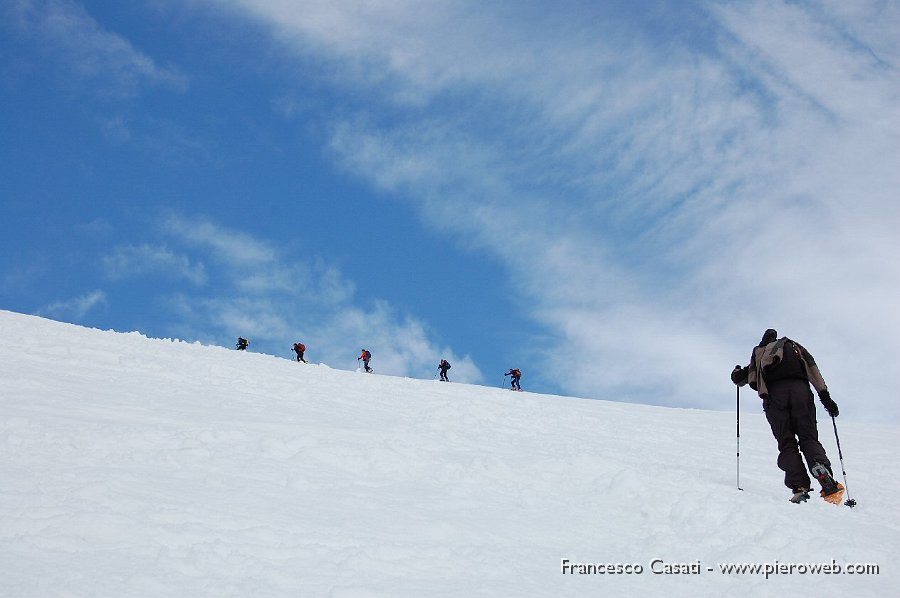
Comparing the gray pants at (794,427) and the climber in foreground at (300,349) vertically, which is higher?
the climber in foreground at (300,349)

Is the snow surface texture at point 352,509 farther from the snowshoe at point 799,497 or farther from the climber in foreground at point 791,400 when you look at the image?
the climber in foreground at point 791,400

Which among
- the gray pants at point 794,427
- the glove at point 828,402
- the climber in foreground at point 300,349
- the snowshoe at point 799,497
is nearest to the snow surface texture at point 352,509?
the snowshoe at point 799,497

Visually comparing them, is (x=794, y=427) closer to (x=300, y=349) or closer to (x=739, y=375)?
(x=739, y=375)

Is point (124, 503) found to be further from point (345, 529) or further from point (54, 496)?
point (345, 529)

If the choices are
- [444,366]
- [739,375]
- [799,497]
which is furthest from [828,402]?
[444,366]

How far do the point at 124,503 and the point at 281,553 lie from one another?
1444 mm

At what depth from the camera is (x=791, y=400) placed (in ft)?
28.3

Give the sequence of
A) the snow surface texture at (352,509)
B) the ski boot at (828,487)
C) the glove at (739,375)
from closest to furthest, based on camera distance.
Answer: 1. the snow surface texture at (352,509)
2. the ski boot at (828,487)
3. the glove at (739,375)

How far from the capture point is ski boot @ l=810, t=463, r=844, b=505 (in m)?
7.87

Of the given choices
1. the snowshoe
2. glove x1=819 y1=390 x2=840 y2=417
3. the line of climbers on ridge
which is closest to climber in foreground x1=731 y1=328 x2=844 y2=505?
glove x1=819 y1=390 x2=840 y2=417

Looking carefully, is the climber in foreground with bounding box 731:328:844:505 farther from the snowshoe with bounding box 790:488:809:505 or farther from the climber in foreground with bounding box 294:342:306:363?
the climber in foreground with bounding box 294:342:306:363

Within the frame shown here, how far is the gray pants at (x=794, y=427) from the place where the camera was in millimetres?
8219

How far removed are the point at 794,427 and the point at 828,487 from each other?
3.00 ft

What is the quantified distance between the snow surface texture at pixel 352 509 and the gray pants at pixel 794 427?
0.61 metres
